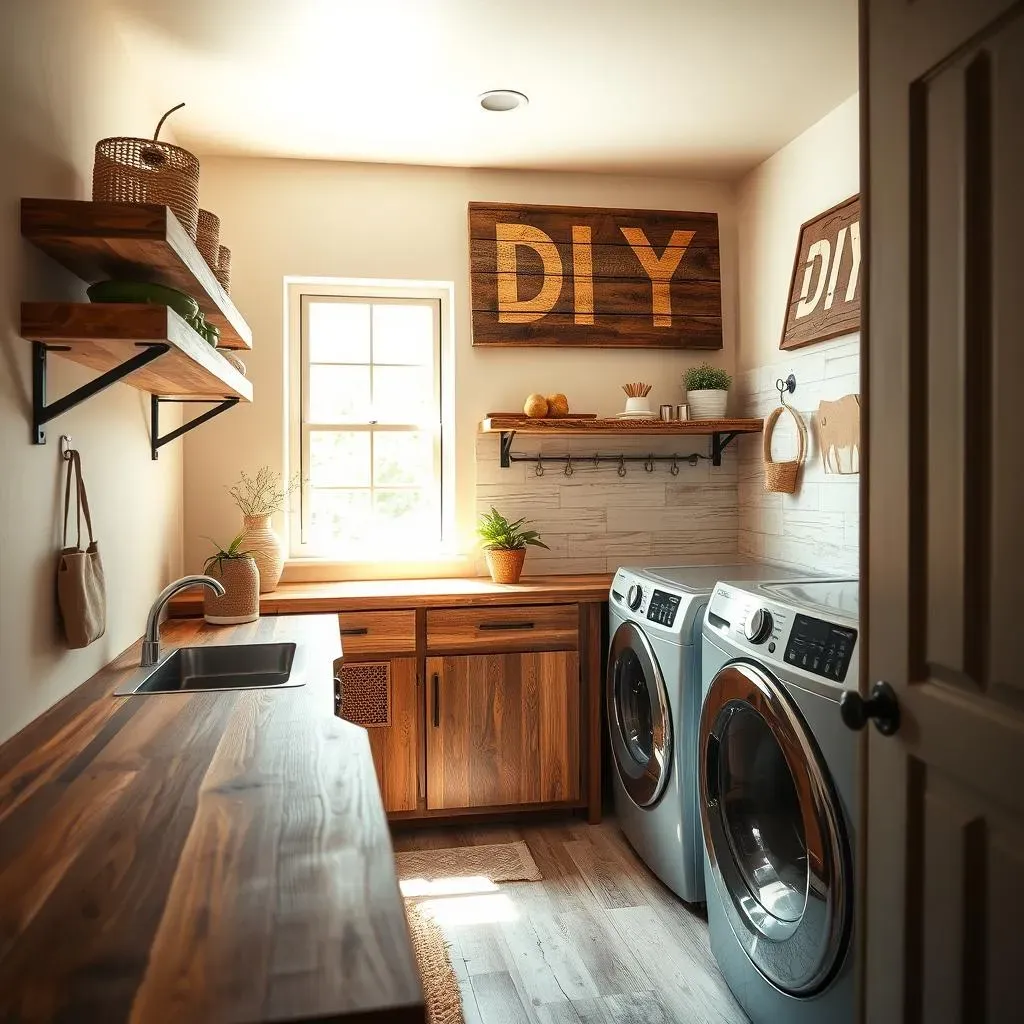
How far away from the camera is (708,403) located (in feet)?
11.8

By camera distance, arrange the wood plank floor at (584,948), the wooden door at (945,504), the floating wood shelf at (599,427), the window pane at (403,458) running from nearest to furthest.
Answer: the wooden door at (945,504) → the wood plank floor at (584,948) → the floating wood shelf at (599,427) → the window pane at (403,458)

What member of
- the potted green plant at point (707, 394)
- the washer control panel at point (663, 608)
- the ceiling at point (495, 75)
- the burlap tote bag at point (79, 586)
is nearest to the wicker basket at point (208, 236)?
the ceiling at point (495, 75)

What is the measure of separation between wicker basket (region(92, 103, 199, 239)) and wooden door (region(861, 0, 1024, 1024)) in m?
1.42

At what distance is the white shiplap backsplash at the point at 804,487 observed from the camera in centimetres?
295

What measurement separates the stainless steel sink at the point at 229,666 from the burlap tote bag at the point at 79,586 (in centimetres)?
44

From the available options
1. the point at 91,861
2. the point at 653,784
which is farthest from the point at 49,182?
the point at 653,784

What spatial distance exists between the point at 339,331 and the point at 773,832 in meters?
2.64

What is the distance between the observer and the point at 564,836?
10.5ft

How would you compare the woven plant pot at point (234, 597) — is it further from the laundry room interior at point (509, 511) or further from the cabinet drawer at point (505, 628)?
the cabinet drawer at point (505, 628)

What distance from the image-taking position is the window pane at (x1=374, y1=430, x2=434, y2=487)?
12.2 feet

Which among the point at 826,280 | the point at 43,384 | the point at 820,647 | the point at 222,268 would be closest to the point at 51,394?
the point at 43,384

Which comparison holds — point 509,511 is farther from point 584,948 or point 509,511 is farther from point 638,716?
point 584,948

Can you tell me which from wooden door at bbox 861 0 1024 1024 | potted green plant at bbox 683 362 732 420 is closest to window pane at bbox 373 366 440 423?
potted green plant at bbox 683 362 732 420

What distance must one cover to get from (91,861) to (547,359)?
2905mm
